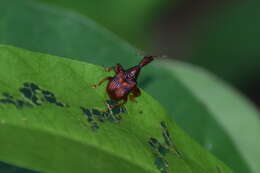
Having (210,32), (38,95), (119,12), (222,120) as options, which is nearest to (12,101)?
(38,95)

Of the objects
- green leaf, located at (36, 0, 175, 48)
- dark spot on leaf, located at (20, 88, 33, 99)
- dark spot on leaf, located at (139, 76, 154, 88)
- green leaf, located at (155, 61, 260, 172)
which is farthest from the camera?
green leaf, located at (36, 0, 175, 48)

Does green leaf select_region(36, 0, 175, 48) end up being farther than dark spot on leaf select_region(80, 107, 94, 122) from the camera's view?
Yes

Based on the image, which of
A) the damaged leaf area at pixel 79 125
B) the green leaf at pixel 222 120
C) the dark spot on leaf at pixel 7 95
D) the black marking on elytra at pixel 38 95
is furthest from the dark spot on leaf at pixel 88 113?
the green leaf at pixel 222 120

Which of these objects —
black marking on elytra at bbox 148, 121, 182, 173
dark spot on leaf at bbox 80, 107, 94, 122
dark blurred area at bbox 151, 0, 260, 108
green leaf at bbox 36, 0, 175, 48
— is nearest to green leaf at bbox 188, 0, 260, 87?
dark blurred area at bbox 151, 0, 260, 108

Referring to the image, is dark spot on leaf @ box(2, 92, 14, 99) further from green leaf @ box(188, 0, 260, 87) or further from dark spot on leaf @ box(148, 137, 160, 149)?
green leaf @ box(188, 0, 260, 87)

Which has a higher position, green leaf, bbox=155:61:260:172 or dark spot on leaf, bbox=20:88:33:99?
dark spot on leaf, bbox=20:88:33:99

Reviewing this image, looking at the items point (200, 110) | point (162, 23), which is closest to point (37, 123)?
point (200, 110)

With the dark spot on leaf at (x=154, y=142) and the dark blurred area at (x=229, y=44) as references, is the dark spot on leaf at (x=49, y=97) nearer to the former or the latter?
the dark spot on leaf at (x=154, y=142)
